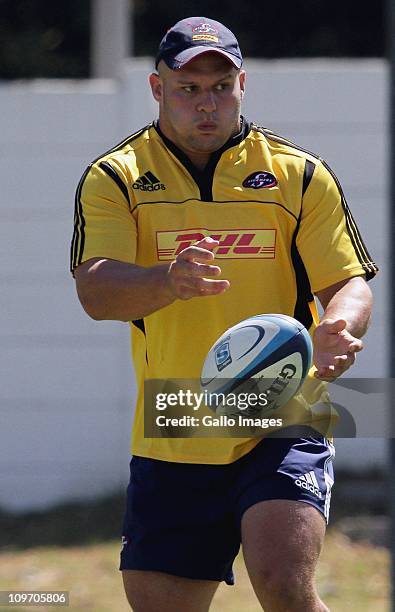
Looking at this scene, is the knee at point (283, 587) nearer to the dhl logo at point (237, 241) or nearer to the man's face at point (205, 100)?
the dhl logo at point (237, 241)

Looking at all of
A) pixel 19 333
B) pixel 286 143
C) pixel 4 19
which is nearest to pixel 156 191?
pixel 286 143

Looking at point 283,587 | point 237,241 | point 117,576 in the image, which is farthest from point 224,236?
point 117,576

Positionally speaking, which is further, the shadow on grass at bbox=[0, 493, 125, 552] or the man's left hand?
the shadow on grass at bbox=[0, 493, 125, 552]

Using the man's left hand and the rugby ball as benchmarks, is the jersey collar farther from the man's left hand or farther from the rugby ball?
the man's left hand

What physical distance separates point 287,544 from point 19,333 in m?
4.06

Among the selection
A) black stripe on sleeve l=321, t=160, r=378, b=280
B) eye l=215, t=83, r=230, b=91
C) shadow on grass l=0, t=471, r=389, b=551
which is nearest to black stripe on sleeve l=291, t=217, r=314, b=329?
black stripe on sleeve l=321, t=160, r=378, b=280

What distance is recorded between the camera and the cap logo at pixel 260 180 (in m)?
4.16

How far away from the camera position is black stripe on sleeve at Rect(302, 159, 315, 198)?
416cm

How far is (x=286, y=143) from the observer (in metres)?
4.30

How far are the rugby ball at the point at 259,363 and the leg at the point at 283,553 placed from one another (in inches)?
12.3

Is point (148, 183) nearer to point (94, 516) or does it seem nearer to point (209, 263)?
point (209, 263)

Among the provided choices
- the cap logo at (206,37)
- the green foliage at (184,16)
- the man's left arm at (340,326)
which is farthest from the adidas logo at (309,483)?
the green foliage at (184,16)

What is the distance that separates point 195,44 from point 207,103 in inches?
7.7

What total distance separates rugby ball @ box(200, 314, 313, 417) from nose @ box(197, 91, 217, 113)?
681 mm
